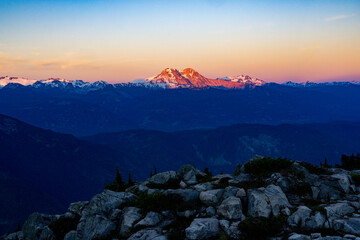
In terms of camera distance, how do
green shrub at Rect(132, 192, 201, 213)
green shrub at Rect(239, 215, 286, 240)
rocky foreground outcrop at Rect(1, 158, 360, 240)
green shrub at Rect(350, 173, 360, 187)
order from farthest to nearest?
green shrub at Rect(350, 173, 360, 187), green shrub at Rect(132, 192, 201, 213), rocky foreground outcrop at Rect(1, 158, 360, 240), green shrub at Rect(239, 215, 286, 240)

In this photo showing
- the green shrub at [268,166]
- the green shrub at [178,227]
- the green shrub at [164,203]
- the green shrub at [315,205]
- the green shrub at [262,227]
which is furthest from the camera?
the green shrub at [268,166]

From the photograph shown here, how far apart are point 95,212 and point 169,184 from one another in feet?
32.0

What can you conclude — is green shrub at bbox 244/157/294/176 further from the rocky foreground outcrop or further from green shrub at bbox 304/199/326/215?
green shrub at bbox 304/199/326/215

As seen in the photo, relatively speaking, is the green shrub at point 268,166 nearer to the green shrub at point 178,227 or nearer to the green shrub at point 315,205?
the green shrub at point 315,205

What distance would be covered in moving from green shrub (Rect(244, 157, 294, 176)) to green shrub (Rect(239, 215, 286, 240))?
9.01m

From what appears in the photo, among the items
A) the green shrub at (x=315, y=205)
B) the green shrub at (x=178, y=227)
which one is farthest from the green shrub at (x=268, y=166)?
the green shrub at (x=178, y=227)

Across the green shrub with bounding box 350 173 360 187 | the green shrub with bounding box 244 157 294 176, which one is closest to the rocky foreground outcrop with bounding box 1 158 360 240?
the green shrub with bounding box 350 173 360 187

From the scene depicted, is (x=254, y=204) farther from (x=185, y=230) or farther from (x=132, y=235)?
(x=132, y=235)

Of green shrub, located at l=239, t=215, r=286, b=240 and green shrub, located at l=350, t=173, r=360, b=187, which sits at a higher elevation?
green shrub, located at l=350, t=173, r=360, b=187

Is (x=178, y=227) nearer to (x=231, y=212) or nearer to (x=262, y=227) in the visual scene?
(x=231, y=212)

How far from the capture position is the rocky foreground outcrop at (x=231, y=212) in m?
19.6

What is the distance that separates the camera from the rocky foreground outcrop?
19594 mm

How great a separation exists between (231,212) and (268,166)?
32.9 ft

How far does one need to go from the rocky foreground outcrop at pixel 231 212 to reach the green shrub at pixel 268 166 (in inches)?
24.2
